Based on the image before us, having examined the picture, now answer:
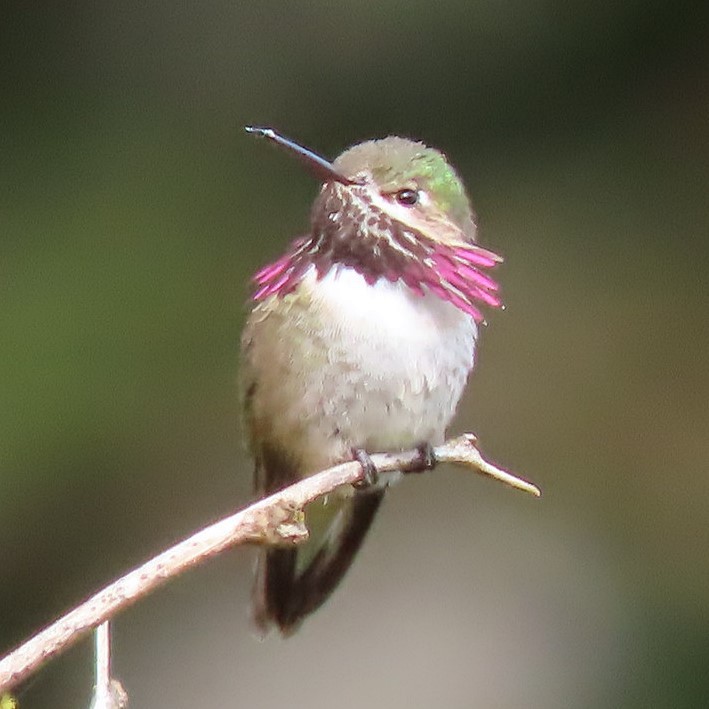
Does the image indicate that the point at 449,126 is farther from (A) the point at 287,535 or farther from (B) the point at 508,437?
(A) the point at 287,535

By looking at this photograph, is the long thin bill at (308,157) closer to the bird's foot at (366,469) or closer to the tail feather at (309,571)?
the bird's foot at (366,469)

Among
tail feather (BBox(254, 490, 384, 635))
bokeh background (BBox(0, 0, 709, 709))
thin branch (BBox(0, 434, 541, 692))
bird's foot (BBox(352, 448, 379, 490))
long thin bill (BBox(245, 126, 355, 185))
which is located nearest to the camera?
thin branch (BBox(0, 434, 541, 692))

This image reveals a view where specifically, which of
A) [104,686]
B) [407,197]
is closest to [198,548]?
[104,686]

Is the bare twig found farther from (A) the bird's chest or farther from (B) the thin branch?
(A) the bird's chest

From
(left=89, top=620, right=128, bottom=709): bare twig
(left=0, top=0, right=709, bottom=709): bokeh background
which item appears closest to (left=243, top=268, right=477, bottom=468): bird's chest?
(left=89, top=620, right=128, bottom=709): bare twig

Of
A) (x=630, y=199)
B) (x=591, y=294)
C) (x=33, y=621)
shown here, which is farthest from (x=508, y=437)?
(x=33, y=621)

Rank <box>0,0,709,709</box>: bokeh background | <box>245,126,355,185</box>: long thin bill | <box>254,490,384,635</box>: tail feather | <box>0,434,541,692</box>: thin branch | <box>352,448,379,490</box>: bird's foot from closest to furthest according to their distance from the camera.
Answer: <box>0,434,541,692</box>: thin branch
<box>245,126,355,185</box>: long thin bill
<box>352,448,379,490</box>: bird's foot
<box>254,490,384,635</box>: tail feather
<box>0,0,709,709</box>: bokeh background
